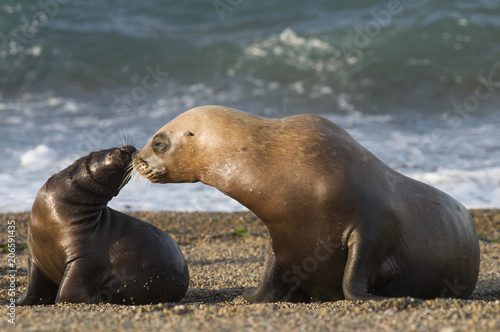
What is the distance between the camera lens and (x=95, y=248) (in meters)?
5.87

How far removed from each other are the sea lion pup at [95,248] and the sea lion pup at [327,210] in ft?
2.64

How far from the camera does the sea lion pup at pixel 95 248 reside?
5.76 metres

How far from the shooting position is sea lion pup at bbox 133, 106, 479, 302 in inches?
191

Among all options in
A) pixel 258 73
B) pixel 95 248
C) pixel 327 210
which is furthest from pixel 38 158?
pixel 327 210

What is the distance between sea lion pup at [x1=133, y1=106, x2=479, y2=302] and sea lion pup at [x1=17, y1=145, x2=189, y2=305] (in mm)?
806

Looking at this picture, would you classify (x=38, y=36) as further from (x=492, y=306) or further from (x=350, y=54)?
(x=492, y=306)

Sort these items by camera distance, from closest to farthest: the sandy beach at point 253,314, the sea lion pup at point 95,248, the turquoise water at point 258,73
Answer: the sandy beach at point 253,314 < the sea lion pup at point 95,248 < the turquoise water at point 258,73

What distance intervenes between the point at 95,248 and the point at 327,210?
7.20 ft

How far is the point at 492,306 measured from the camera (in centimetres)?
427

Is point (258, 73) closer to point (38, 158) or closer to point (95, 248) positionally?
point (38, 158)

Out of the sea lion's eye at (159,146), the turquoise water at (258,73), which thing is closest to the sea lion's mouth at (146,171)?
the sea lion's eye at (159,146)

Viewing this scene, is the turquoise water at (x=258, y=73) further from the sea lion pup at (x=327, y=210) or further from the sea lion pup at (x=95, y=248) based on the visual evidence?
the sea lion pup at (x=327, y=210)

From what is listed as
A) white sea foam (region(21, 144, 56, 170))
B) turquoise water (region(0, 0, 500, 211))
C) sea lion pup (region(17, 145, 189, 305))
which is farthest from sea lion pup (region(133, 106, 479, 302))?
white sea foam (region(21, 144, 56, 170))

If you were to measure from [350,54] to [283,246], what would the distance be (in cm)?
1615
